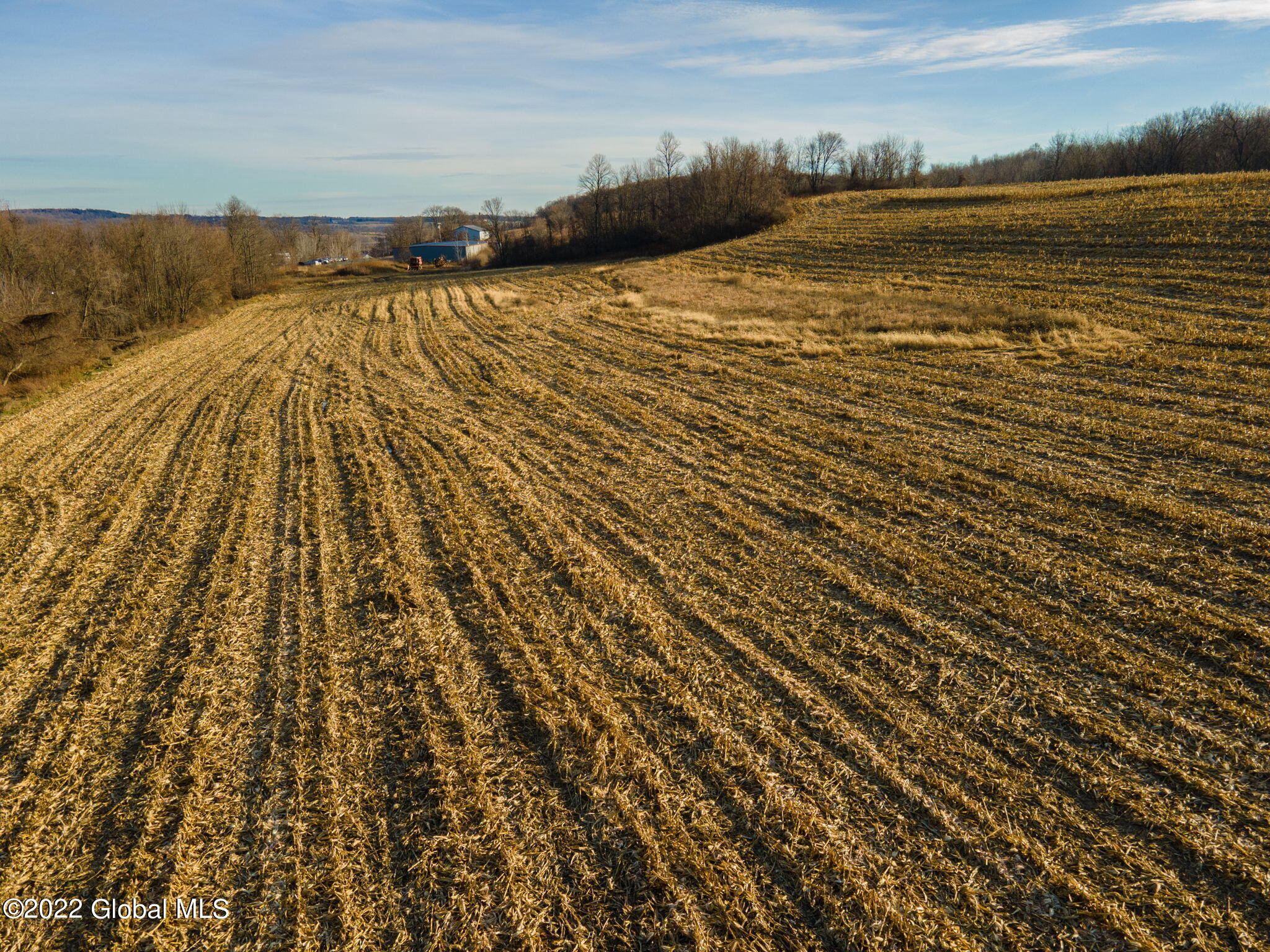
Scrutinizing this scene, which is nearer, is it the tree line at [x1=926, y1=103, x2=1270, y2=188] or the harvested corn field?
the harvested corn field

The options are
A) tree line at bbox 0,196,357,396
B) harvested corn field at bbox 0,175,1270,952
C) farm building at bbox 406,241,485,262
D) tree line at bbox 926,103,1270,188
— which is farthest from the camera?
farm building at bbox 406,241,485,262

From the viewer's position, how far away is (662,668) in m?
6.84

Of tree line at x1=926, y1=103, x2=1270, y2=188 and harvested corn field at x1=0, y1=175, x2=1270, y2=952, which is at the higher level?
tree line at x1=926, y1=103, x2=1270, y2=188

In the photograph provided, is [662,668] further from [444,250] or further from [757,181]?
[444,250]

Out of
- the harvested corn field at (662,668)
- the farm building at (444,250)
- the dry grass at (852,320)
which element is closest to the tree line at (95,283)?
the harvested corn field at (662,668)

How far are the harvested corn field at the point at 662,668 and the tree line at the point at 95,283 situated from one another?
947cm

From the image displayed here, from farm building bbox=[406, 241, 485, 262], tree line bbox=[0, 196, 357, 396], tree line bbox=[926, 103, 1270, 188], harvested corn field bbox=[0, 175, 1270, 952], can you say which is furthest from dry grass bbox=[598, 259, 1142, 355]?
farm building bbox=[406, 241, 485, 262]

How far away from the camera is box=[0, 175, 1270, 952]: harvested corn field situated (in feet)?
15.0

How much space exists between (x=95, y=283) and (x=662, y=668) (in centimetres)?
3733

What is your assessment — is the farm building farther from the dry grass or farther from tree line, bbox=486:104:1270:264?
the dry grass

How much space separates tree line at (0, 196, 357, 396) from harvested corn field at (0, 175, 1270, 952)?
9.47m

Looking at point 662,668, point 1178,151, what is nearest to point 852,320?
point 662,668

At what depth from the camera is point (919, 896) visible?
4449mm

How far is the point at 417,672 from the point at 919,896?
16.8 feet
